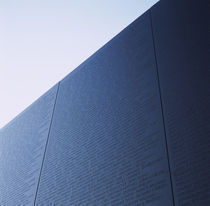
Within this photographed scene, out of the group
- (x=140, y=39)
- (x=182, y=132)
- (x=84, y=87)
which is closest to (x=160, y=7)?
(x=140, y=39)

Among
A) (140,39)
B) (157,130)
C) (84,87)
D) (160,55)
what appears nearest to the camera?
(157,130)

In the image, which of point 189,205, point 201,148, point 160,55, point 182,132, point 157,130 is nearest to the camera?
point 189,205

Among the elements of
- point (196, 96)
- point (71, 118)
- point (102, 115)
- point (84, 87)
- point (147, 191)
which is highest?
point (84, 87)

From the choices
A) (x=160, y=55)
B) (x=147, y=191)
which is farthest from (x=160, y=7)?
(x=147, y=191)

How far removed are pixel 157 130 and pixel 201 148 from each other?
31cm

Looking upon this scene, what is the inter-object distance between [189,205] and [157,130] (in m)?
0.49

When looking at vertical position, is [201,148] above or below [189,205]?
above

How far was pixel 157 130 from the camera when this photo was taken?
5.38 feet

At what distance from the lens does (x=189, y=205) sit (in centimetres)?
124

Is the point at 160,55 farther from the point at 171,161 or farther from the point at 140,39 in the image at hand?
the point at 171,161

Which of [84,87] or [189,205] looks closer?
[189,205]

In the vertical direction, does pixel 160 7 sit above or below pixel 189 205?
above

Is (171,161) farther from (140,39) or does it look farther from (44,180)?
(140,39)

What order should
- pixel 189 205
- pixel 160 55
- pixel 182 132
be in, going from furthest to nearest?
pixel 160 55
pixel 182 132
pixel 189 205
